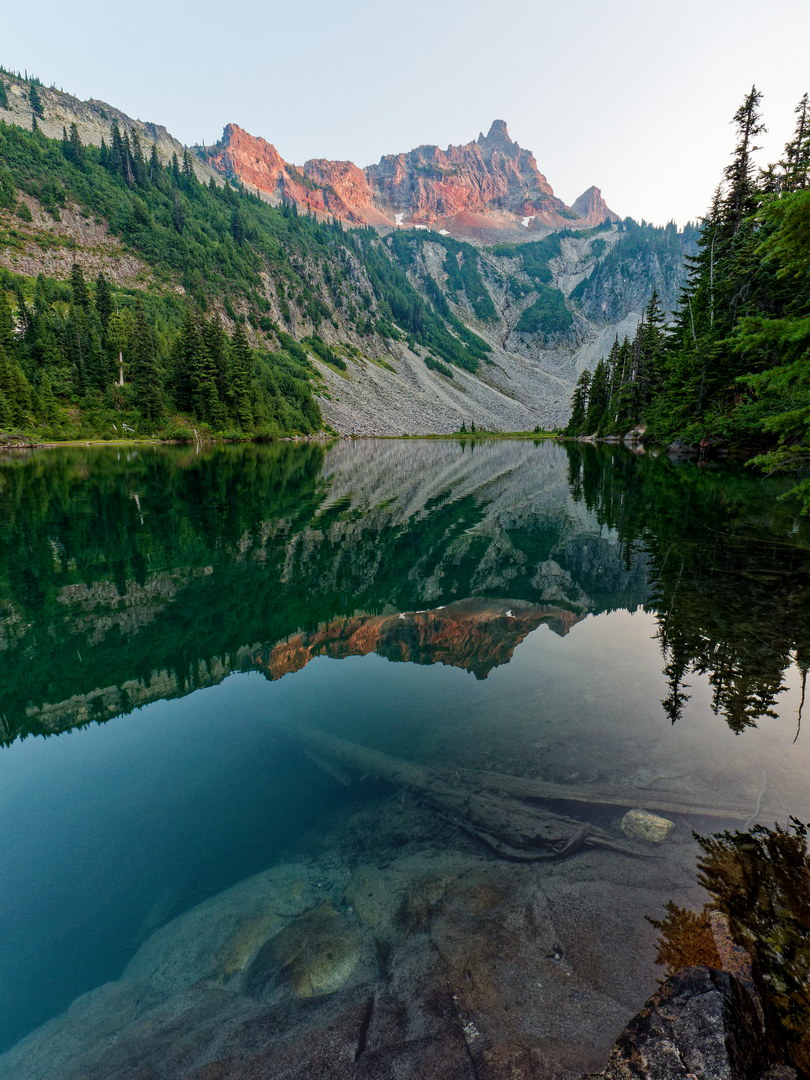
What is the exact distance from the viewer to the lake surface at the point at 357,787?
480 cm

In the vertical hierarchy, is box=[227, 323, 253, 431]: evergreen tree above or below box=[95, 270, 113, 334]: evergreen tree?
below

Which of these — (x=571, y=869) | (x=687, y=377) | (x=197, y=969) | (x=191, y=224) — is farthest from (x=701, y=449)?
(x=191, y=224)

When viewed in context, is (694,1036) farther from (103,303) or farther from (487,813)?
(103,303)

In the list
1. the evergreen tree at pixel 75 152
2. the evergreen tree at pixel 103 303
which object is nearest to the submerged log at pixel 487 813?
the evergreen tree at pixel 103 303

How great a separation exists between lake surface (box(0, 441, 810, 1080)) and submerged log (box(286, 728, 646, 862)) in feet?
0.29

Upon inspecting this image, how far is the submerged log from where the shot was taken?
22.4 feet

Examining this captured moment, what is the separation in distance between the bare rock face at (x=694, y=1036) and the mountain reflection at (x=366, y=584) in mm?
6599

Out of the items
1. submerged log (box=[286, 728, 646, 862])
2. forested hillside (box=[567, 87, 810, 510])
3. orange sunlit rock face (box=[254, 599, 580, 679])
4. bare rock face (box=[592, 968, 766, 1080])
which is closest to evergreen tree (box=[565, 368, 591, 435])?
forested hillside (box=[567, 87, 810, 510])

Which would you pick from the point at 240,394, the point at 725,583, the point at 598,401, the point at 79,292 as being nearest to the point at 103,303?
the point at 79,292

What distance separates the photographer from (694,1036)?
391cm

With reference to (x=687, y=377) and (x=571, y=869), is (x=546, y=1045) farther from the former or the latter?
(x=687, y=377)

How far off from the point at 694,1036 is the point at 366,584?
16329mm

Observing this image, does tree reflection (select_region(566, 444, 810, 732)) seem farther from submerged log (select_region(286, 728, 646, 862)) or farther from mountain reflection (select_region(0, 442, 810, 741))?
submerged log (select_region(286, 728, 646, 862))

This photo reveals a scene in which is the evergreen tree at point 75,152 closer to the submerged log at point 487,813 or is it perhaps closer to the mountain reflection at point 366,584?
the mountain reflection at point 366,584
